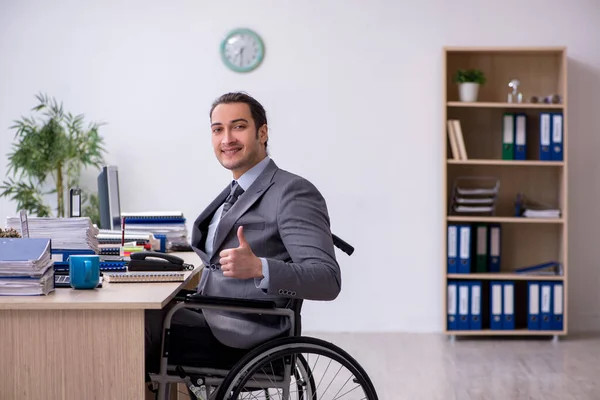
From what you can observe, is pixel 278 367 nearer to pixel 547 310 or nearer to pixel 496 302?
pixel 496 302

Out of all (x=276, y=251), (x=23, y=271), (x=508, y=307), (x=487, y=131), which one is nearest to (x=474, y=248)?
(x=508, y=307)

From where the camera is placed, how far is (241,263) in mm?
2043

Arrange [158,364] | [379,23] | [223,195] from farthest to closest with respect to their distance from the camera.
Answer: [379,23], [223,195], [158,364]

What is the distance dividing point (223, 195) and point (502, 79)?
3435 mm

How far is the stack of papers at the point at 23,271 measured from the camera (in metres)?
2.17

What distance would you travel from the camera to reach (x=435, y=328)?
5500 millimetres

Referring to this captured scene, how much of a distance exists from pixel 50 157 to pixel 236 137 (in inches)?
118

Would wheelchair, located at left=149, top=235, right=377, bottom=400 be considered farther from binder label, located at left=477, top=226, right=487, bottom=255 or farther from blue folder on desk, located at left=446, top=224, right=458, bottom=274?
binder label, located at left=477, top=226, right=487, bottom=255

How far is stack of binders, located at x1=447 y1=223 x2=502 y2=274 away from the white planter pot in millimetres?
804

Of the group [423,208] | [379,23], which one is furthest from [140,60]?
[423,208]

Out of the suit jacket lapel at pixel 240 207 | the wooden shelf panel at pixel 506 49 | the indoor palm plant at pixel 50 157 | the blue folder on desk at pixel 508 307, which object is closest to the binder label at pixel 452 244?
the blue folder on desk at pixel 508 307

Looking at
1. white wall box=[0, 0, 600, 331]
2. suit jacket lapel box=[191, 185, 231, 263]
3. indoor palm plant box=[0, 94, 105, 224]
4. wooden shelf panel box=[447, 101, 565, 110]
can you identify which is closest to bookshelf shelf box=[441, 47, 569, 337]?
wooden shelf panel box=[447, 101, 565, 110]

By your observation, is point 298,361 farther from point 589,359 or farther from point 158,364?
point 589,359

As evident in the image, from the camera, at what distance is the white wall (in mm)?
5441
